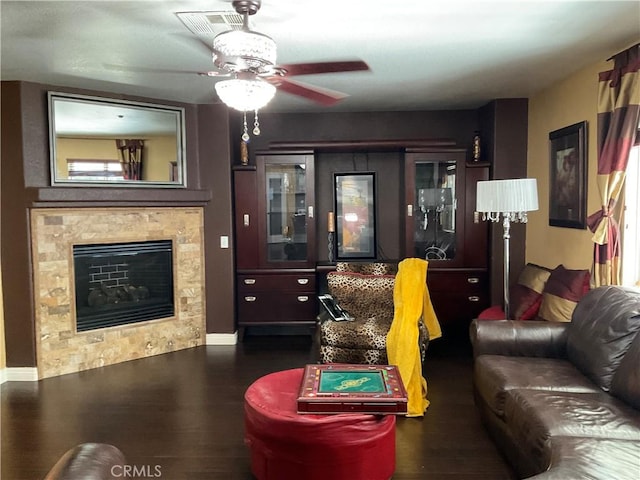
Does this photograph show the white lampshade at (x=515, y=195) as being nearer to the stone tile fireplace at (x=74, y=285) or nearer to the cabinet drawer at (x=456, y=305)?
the cabinet drawer at (x=456, y=305)

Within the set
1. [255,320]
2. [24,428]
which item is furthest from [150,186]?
[24,428]

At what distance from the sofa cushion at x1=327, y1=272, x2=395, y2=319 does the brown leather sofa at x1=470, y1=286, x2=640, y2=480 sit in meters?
0.84

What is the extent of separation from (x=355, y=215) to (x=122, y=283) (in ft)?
8.10

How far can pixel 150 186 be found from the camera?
4.61 m

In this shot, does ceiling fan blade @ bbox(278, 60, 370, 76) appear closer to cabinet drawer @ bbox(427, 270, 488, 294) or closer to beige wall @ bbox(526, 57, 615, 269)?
beige wall @ bbox(526, 57, 615, 269)

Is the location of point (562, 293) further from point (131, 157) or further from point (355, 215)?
point (131, 157)

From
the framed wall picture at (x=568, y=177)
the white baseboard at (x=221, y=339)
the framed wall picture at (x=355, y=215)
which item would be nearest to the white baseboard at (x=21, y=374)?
the white baseboard at (x=221, y=339)

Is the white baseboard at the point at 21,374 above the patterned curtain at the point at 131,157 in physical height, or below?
below

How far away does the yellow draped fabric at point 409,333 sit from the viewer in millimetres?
3330

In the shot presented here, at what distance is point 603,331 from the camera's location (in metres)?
2.73

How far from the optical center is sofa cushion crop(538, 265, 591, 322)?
3.57 metres

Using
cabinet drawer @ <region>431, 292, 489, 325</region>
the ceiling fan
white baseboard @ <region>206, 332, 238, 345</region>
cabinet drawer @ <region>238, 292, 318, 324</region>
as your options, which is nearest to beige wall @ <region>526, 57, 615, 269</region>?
cabinet drawer @ <region>431, 292, 489, 325</region>

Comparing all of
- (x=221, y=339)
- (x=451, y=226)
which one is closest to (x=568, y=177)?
(x=451, y=226)

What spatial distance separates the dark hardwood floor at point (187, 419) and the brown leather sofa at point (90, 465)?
1065 mm
